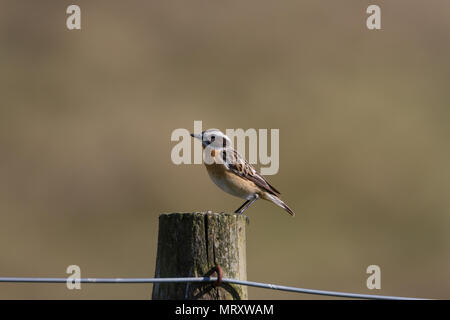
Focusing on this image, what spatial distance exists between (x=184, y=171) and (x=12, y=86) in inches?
174

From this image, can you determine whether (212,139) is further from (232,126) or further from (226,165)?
(232,126)

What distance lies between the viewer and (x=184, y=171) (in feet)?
52.6

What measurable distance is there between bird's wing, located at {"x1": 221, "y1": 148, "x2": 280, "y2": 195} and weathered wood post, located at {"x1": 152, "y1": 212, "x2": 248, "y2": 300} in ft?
9.76

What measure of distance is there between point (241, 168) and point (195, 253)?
319cm

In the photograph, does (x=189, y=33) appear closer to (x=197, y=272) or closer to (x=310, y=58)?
(x=310, y=58)

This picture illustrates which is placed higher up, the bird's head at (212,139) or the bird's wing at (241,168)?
the bird's head at (212,139)

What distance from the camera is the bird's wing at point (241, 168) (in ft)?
26.6

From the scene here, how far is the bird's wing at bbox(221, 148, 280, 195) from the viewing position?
809cm

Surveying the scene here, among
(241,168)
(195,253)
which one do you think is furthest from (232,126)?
(195,253)

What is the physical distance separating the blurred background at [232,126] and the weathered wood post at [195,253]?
23.7 ft

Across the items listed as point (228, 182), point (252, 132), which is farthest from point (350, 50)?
point (228, 182)

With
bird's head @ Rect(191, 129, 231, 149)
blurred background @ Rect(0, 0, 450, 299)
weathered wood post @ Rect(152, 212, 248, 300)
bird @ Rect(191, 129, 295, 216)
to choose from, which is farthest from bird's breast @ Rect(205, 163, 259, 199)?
blurred background @ Rect(0, 0, 450, 299)

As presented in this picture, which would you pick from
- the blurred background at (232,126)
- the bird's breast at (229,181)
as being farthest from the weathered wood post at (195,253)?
the blurred background at (232,126)

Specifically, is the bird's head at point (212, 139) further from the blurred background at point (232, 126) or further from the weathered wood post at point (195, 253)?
the blurred background at point (232, 126)
